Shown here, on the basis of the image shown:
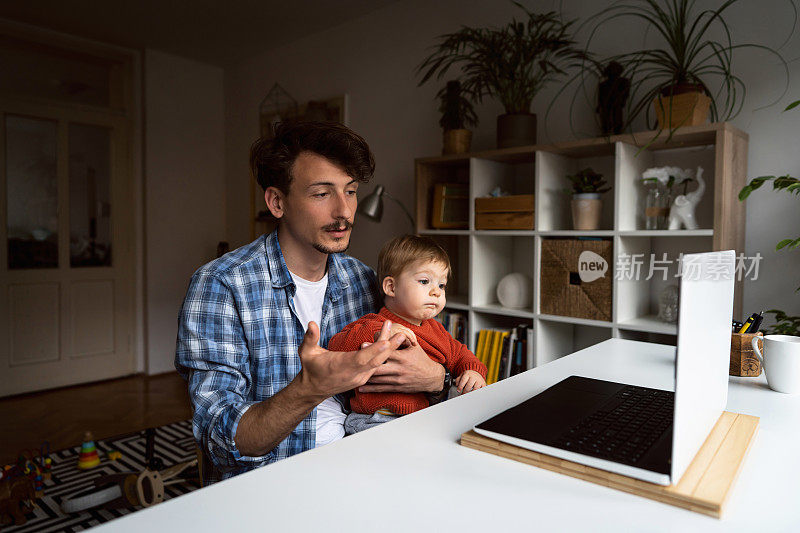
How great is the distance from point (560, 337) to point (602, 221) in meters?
0.62

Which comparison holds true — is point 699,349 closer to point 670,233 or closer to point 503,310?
point 670,233

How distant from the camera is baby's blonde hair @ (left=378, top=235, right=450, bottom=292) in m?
1.61

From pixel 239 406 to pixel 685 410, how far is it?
0.85 metres

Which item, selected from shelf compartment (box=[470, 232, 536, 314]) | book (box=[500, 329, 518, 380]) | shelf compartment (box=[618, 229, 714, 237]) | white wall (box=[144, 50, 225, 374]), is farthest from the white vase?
white wall (box=[144, 50, 225, 374])

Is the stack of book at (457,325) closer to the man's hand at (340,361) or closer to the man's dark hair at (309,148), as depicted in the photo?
the man's dark hair at (309,148)

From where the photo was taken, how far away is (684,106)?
2.21 m

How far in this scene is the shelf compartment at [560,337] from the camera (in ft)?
8.84

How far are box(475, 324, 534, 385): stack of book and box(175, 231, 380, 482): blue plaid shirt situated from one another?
1414 mm

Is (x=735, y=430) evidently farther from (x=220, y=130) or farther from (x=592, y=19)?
(x=220, y=130)

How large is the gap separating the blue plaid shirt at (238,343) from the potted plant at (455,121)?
5.48 ft

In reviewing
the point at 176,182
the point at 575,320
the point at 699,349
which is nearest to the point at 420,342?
the point at 699,349

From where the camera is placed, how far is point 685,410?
650 millimetres

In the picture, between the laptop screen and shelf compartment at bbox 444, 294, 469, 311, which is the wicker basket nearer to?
shelf compartment at bbox 444, 294, 469, 311

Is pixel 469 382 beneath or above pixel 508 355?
above
